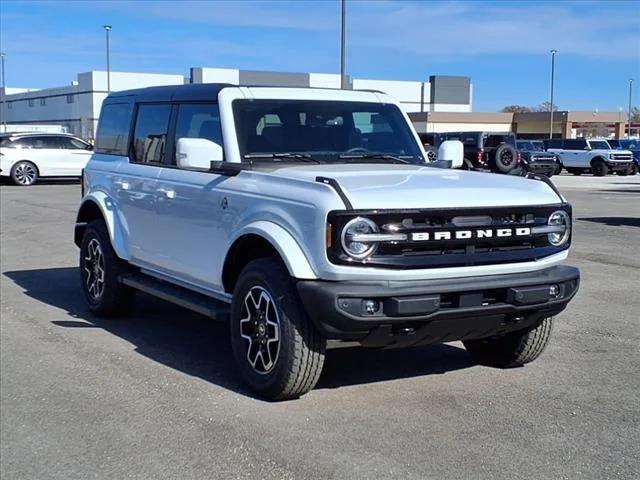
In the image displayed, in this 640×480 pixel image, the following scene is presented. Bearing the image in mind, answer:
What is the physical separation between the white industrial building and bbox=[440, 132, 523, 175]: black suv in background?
32719mm

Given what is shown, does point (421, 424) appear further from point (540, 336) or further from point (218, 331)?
point (218, 331)

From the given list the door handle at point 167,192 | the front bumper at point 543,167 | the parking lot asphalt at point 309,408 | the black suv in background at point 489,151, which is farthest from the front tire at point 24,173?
the door handle at point 167,192

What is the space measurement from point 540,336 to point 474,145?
79.1 feet

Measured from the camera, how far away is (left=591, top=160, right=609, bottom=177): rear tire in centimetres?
3756

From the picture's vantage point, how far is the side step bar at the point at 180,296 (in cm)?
590

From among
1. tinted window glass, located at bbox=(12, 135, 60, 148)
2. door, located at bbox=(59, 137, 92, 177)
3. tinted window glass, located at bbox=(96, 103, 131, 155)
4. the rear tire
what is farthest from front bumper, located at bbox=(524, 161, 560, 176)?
tinted window glass, located at bbox=(96, 103, 131, 155)

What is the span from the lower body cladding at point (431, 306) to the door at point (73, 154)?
23519 mm

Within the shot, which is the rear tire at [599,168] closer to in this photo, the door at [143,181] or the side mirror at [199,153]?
the door at [143,181]

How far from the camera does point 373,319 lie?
4727 millimetres

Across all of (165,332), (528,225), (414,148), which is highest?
(414,148)

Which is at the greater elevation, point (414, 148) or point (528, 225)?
point (414, 148)

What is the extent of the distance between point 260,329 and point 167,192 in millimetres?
1759

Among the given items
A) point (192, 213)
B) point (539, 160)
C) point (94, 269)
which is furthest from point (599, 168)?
point (192, 213)

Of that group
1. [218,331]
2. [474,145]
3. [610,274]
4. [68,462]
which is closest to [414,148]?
[218,331]
